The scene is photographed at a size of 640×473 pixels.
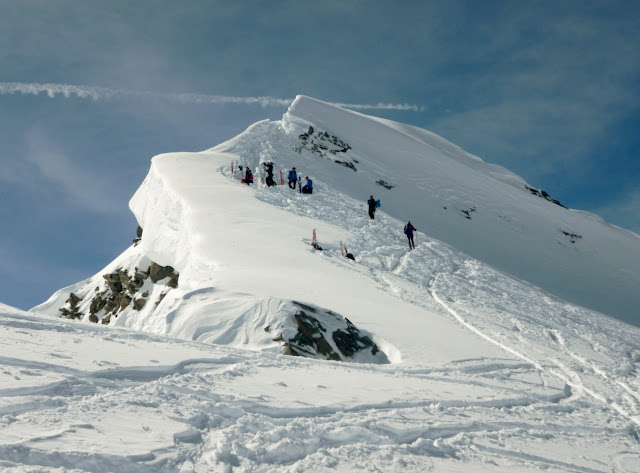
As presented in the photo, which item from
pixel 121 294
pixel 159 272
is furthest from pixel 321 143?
pixel 159 272

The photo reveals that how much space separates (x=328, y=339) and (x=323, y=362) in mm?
2262

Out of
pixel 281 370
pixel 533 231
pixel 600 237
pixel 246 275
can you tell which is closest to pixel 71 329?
pixel 281 370

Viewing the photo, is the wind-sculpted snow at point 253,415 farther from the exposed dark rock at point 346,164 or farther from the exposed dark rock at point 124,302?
the exposed dark rock at point 346,164

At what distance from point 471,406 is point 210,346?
494 centimetres

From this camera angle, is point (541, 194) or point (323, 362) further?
point (541, 194)

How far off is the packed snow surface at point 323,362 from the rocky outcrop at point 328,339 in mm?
501

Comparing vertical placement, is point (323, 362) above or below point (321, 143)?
below

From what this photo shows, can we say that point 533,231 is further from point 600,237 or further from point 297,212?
point 297,212

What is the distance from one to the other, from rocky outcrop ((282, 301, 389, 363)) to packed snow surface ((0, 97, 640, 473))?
50 centimetres

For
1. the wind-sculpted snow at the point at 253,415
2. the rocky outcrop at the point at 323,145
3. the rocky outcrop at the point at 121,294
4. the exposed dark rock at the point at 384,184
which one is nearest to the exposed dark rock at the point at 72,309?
the rocky outcrop at the point at 121,294

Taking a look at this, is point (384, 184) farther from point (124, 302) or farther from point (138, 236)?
point (124, 302)

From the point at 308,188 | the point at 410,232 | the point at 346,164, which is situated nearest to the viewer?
the point at 410,232

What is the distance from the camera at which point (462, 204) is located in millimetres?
38031

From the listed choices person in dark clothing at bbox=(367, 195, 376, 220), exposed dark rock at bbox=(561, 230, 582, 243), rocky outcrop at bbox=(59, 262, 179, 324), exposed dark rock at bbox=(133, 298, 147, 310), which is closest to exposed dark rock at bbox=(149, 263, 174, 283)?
rocky outcrop at bbox=(59, 262, 179, 324)
